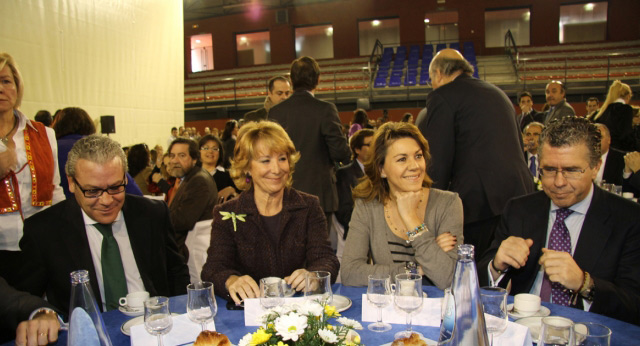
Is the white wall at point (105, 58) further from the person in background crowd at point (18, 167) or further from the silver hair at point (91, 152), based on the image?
the silver hair at point (91, 152)

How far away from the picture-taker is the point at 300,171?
3799 mm

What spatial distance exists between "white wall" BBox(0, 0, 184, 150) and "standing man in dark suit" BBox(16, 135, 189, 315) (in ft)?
16.0

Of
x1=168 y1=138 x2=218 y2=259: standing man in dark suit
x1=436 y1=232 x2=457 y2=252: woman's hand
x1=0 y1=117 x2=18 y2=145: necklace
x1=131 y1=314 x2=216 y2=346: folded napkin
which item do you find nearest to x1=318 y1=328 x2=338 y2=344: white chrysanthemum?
x1=131 y1=314 x2=216 y2=346: folded napkin

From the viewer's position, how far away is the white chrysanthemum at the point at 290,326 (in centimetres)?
91

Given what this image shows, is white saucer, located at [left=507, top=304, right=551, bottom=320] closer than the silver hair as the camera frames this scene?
Yes

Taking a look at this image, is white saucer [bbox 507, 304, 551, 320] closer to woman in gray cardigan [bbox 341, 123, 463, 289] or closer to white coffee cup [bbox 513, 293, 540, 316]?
white coffee cup [bbox 513, 293, 540, 316]

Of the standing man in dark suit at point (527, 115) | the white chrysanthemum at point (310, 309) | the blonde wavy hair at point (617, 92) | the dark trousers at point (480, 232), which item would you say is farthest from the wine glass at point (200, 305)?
the standing man in dark suit at point (527, 115)

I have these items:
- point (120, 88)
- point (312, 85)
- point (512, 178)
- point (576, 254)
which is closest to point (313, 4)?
point (120, 88)

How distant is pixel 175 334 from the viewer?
4.57 ft

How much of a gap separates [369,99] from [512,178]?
1109cm

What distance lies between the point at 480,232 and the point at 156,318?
2.34 metres

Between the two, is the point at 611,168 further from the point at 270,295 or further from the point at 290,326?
the point at 290,326

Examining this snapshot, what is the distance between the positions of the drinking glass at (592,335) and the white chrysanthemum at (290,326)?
0.53m

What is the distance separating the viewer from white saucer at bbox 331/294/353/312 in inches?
61.5
